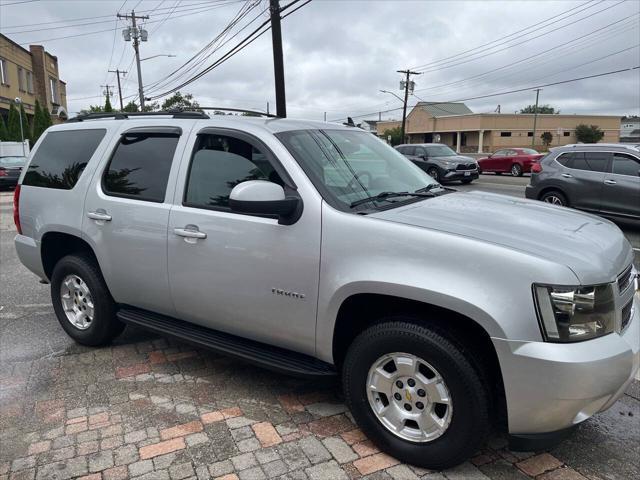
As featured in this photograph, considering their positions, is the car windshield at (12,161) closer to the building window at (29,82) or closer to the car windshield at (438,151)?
the car windshield at (438,151)

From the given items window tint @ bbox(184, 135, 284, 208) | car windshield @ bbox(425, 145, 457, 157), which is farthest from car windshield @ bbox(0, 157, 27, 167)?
window tint @ bbox(184, 135, 284, 208)

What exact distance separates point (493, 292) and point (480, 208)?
903mm

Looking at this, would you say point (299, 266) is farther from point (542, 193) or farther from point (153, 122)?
point (542, 193)

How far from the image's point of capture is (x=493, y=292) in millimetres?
2385

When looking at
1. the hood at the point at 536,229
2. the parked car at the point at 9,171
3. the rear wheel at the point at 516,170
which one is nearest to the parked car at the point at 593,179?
the hood at the point at 536,229

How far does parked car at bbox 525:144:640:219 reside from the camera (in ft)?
32.9

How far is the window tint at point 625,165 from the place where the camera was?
998 cm

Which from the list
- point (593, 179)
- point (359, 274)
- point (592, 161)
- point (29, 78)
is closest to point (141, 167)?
point (359, 274)

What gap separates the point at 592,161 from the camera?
1077cm

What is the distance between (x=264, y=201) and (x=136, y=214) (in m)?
1.28

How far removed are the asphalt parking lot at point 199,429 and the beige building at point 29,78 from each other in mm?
33230

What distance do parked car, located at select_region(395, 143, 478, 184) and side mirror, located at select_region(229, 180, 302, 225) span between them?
17.3m

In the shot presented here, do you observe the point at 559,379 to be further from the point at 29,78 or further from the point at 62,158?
the point at 29,78

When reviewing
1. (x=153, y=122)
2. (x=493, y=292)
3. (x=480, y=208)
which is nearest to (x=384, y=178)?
(x=480, y=208)
